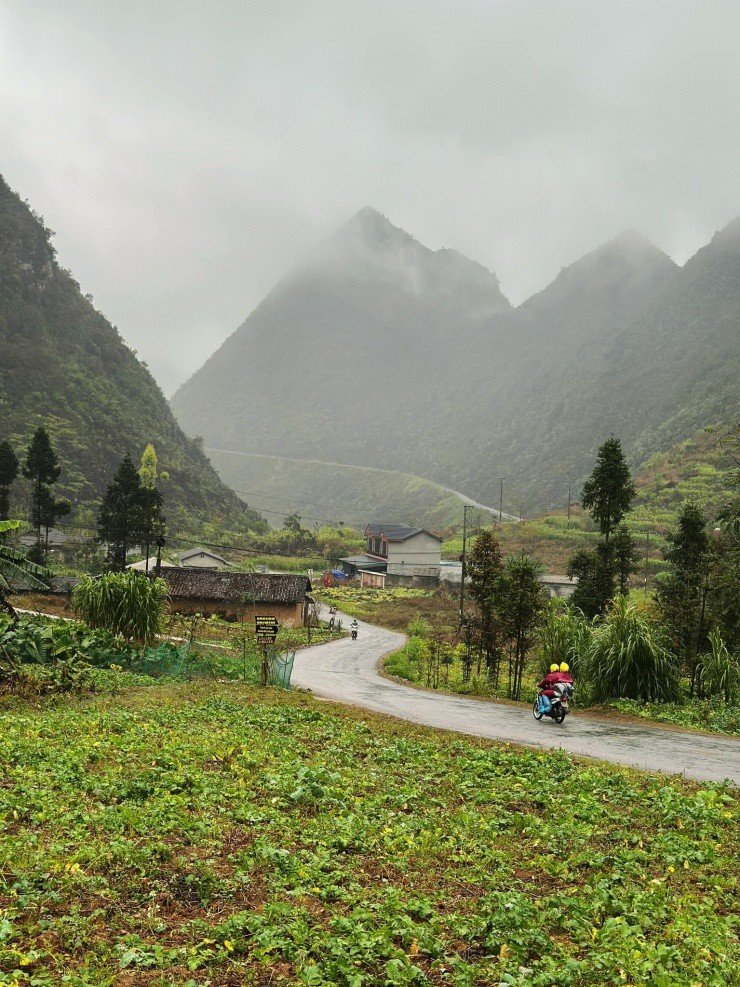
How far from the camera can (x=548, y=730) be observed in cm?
1828

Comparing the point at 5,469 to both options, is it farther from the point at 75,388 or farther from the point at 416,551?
the point at 75,388

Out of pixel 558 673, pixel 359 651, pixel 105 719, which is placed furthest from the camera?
pixel 359 651

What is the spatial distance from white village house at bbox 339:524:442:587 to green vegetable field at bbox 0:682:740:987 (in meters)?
84.1

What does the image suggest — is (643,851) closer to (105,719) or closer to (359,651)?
(105,719)

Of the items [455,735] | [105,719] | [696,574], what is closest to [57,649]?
[105,719]

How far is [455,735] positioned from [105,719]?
7606mm

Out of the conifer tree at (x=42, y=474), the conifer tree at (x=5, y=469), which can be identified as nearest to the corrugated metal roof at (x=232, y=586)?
the conifer tree at (x=42, y=474)

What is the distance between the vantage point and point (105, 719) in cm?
1476

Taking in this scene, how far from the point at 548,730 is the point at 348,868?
11833 millimetres

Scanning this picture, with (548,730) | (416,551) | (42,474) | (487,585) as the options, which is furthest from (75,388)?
(548,730)

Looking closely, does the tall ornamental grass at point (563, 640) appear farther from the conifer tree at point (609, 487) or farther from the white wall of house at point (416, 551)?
the white wall of house at point (416, 551)

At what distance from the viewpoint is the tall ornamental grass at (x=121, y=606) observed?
28.5 meters

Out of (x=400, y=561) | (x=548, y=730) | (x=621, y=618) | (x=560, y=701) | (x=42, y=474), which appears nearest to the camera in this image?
(x=548, y=730)

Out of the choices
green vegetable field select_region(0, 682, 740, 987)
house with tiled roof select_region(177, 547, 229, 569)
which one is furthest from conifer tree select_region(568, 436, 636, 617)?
house with tiled roof select_region(177, 547, 229, 569)
